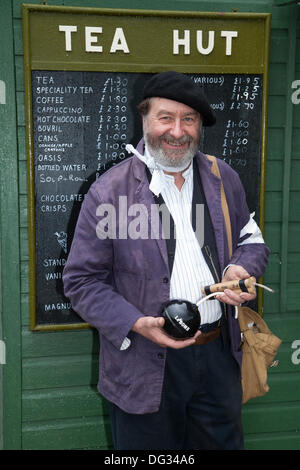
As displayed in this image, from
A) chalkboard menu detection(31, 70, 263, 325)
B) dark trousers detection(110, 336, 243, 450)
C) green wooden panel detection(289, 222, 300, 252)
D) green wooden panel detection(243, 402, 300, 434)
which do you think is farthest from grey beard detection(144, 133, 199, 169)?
green wooden panel detection(243, 402, 300, 434)

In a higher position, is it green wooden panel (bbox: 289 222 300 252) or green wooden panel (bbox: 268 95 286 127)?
green wooden panel (bbox: 268 95 286 127)

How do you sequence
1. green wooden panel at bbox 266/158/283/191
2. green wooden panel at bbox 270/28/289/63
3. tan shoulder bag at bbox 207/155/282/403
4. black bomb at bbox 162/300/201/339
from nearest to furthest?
1. black bomb at bbox 162/300/201/339
2. tan shoulder bag at bbox 207/155/282/403
3. green wooden panel at bbox 270/28/289/63
4. green wooden panel at bbox 266/158/283/191

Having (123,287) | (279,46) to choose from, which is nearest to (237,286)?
(123,287)

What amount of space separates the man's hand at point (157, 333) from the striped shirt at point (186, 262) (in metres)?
0.20

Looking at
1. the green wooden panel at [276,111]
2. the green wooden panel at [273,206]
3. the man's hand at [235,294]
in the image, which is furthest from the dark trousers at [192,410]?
the green wooden panel at [276,111]

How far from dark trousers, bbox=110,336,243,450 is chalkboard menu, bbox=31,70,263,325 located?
1.05 meters

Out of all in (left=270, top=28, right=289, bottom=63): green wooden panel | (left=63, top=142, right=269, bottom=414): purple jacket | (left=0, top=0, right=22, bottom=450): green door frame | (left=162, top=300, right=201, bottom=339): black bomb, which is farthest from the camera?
(left=270, top=28, right=289, bottom=63): green wooden panel

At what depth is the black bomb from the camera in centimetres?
212

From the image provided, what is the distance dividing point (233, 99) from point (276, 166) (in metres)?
0.55

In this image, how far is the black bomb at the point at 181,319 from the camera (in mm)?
2123

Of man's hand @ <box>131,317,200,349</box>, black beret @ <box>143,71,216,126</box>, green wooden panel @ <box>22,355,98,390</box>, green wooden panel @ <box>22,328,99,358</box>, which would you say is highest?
black beret @ <box>143,71,216,126</box>

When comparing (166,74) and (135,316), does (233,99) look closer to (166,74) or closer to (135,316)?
(166,74)

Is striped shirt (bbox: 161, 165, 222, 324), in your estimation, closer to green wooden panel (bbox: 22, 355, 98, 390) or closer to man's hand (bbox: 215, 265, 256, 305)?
man's hand (bbox: 215, 265, 256, 305)

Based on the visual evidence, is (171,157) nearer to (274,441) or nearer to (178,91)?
(178,91)
